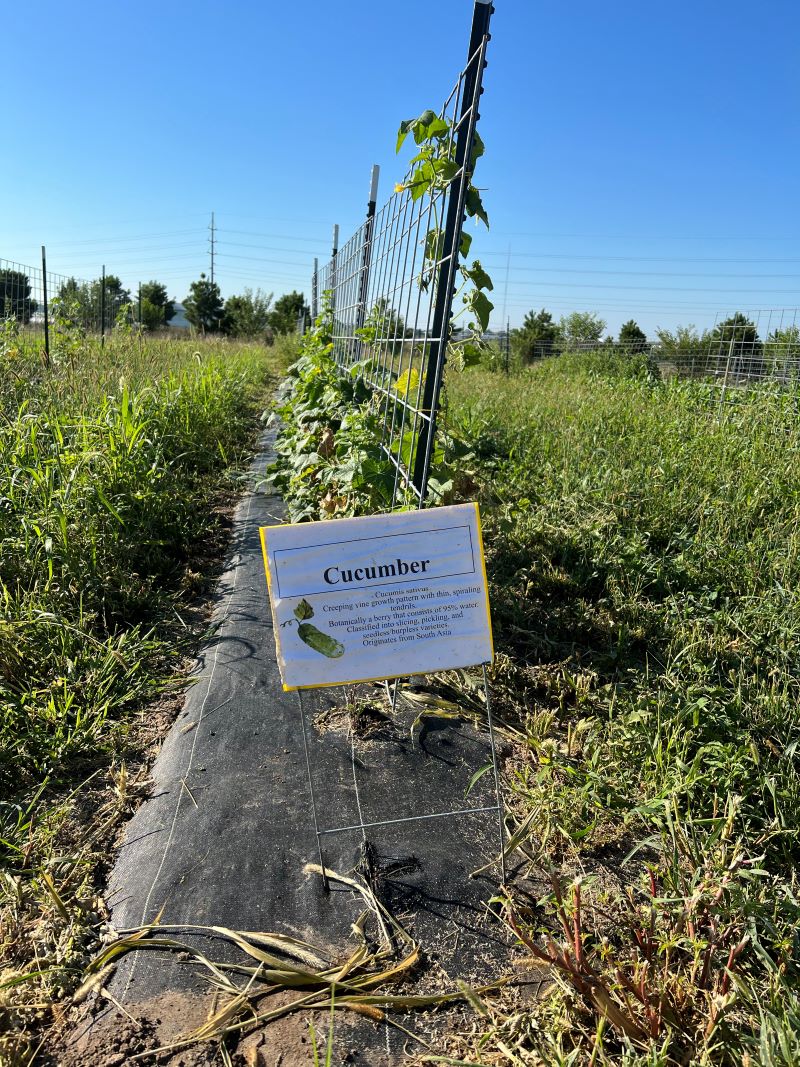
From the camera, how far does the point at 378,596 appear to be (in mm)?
1640

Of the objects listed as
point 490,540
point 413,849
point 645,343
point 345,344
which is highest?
point 645,343

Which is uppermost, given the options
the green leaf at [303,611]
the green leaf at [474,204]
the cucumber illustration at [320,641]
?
the green leaf at [474,204]

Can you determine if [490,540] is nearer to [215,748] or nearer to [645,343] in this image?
[215,748]

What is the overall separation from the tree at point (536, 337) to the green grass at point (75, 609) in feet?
65.3

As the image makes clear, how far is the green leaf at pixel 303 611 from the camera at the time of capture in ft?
5.24

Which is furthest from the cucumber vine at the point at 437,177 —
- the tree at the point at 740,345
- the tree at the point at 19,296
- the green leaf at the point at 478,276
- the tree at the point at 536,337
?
the tree at the point at 536,337

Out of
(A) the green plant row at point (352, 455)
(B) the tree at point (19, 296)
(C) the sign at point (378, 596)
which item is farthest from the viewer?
(B) the tree at point (19, 296)

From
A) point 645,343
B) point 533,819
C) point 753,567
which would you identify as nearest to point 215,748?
point 533,819

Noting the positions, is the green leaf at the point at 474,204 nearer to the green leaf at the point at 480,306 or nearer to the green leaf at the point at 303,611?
the green leaf at the point at 480,306

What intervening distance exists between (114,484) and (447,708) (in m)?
2.15

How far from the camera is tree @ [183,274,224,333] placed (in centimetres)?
4262

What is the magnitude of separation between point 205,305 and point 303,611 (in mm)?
45692

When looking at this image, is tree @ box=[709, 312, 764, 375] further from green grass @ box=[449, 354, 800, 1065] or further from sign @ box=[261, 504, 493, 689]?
sign @ box=[261, 504, 493, 689]

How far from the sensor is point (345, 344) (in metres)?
6.07
